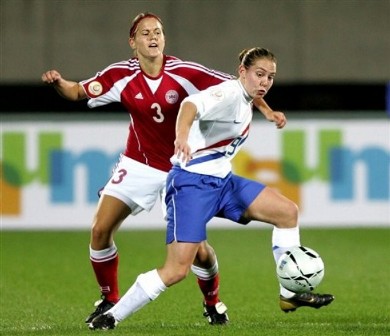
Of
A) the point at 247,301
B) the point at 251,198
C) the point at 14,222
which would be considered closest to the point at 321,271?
the point at 251,198

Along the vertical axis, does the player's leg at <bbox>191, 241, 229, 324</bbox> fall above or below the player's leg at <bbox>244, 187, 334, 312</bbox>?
below

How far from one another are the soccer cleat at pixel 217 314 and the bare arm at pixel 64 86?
1.64m

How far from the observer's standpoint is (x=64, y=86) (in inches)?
315

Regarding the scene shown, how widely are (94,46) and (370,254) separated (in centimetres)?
455

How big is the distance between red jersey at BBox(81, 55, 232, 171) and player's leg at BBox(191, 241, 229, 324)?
66 centimetres

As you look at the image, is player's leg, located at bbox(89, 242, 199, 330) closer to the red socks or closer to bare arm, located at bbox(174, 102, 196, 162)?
bare arm, located at bbox(174, 102, 196, 162)

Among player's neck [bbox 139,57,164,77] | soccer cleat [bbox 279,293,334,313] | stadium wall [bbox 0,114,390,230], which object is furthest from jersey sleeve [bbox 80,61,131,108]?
stadium wall [bbox 0,114,390,230]

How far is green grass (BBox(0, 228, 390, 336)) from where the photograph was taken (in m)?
7.84

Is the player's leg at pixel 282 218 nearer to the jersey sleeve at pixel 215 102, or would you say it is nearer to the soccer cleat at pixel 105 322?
the jersey sleeve at pixel 215 102

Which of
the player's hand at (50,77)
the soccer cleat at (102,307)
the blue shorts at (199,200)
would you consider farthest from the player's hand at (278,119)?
the soccer cleat at (102,307)

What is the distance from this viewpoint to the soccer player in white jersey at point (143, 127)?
26.4 ft

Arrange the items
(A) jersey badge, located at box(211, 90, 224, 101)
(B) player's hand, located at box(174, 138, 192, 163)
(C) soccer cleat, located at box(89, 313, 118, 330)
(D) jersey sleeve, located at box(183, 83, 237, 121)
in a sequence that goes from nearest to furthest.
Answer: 1. (B) player's hand, located at box(174, 138, 192, 163)
2. (D) jersey sleeve, located at box(183, 83, 237, 121)
3. (A) jersey badge, located at box(211, 90, 224, 101)
4. (C) soccer cleat, located at box(89, 313, 118, 330)

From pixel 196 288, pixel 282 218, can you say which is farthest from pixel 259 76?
pixel 196 288

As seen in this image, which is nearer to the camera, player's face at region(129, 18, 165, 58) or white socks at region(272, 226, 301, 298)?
white socks at region(272, 226, 301, 298)
